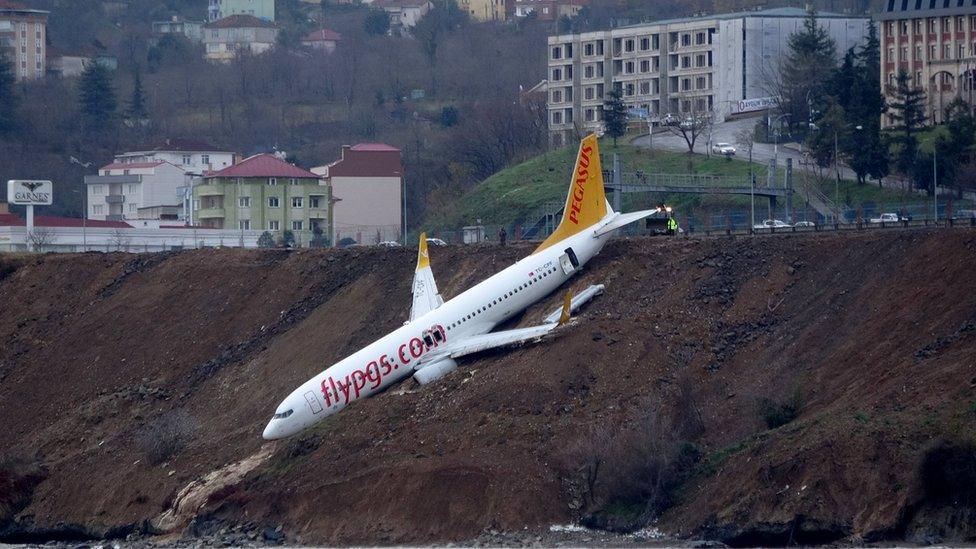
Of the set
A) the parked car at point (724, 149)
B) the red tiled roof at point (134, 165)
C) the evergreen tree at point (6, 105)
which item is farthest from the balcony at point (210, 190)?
the evergreen tree at point (6, 105)

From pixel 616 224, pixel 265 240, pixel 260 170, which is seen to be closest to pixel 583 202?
pixel 616 224

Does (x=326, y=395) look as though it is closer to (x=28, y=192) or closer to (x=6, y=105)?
(x=28, y=192)

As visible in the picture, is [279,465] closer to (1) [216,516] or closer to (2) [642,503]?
(1) [216,516]

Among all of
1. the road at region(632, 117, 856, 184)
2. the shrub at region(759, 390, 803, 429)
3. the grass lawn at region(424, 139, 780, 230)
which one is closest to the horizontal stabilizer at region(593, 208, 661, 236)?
the shrub at region(759, 390, 803, 429)

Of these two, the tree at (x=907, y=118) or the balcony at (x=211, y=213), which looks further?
the balcony at (x=211, y=213)

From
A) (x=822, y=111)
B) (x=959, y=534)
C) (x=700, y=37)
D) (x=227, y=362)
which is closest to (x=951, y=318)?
(x=959, y=534)

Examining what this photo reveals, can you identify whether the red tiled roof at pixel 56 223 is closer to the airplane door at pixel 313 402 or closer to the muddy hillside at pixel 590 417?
the muddy hillside at pixel 590 417
